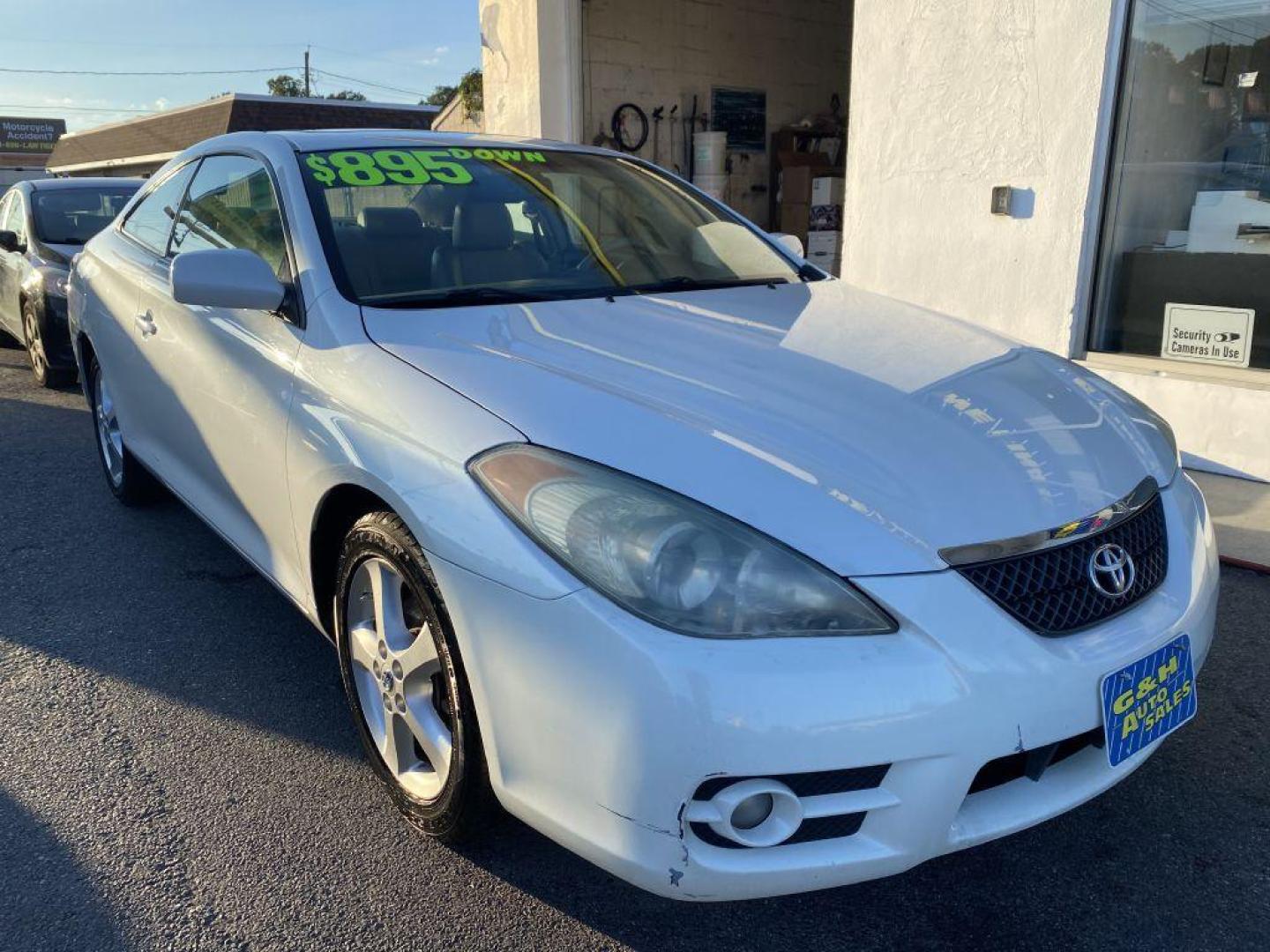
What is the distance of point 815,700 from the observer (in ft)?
5.18

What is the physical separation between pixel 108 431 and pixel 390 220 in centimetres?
244

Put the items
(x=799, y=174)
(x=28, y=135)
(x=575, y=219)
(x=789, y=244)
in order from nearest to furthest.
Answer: (x=575, y=219)
(x=789, y=244)
(x=799, y=174)
(x=28, y=135)

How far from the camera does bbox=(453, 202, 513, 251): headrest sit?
2842mm

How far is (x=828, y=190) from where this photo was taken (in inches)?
395

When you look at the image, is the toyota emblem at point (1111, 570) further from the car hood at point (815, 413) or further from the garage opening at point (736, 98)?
the garage opening at point (736, 98)

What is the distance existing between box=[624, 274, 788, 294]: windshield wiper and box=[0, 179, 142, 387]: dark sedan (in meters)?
5.59

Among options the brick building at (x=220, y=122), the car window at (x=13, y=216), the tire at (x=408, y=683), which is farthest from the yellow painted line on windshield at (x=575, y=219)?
the brick building at (x=220, y=122)

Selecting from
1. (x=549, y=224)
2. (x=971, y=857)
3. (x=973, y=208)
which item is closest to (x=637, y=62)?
(x=973, y=208)

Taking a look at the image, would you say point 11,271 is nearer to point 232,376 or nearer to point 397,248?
point 232,376

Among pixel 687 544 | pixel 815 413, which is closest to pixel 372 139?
pixel 815 413

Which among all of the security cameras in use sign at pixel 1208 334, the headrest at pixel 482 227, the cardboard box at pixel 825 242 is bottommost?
the security cameras in use sign at pixel 1208 334

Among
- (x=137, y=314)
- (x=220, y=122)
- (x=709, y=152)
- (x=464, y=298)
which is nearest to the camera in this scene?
(x=464, y=298)

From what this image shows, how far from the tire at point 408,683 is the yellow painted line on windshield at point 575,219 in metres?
1.17

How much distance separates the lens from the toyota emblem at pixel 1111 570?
73.6 inches
